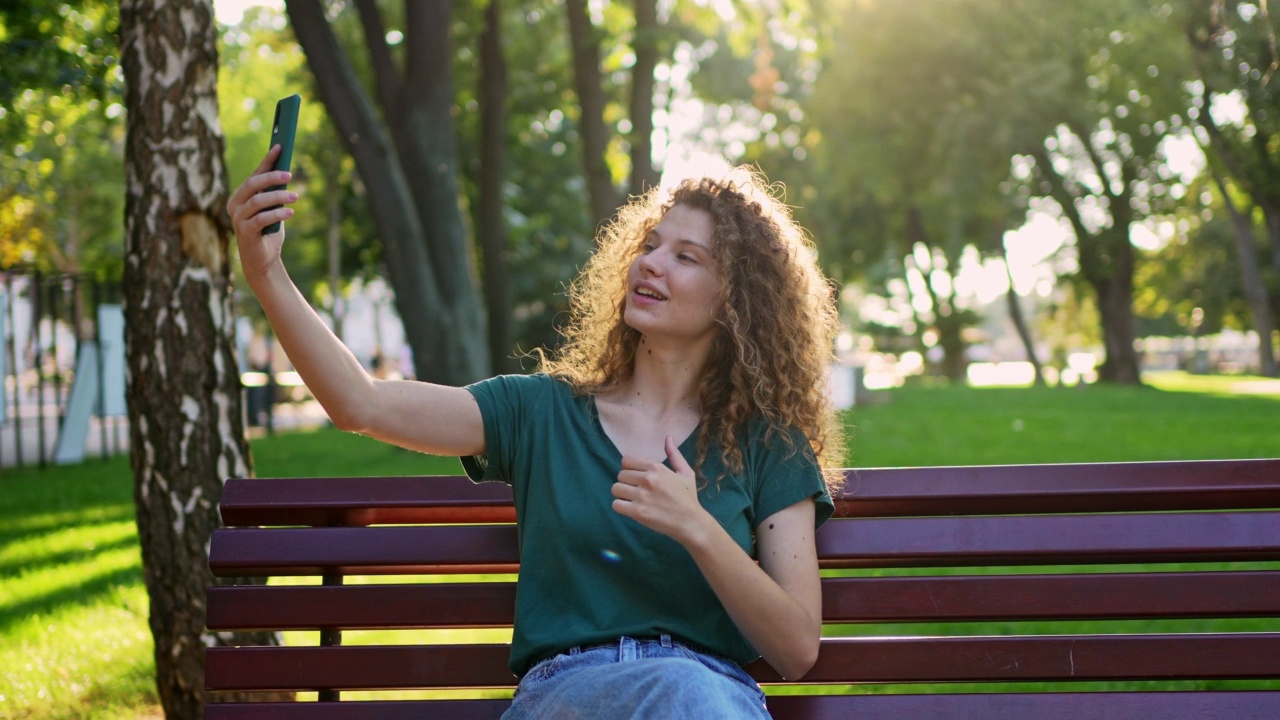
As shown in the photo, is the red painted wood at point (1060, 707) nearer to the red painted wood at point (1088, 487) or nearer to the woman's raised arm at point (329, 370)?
the red painted wood at point (1088, 487)

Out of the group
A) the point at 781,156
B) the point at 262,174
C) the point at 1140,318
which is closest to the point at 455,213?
the point at 262,174

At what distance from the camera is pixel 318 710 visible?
2844 millimetres

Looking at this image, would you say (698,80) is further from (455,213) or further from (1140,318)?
(1140,318)

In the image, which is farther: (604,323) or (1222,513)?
(604,323)

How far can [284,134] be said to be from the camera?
2381mm

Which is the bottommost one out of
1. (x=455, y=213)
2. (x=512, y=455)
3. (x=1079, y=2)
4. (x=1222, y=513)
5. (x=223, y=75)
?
(x=1222, y=513)

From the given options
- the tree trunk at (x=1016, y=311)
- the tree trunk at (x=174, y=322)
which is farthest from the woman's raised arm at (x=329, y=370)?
the tree trunk at (x=1016, y=311)

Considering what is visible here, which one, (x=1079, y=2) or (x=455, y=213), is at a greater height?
(x=1079, y=2)

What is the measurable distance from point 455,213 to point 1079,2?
2039 centimetres

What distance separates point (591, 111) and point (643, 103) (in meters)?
0.98

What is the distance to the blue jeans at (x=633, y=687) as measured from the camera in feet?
7.74

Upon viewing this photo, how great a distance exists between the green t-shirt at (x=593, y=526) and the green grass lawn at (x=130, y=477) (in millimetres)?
2455

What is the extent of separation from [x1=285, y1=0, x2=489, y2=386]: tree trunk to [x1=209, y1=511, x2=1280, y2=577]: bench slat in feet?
26.4

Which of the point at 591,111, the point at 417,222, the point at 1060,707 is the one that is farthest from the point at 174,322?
the point at 591,111
